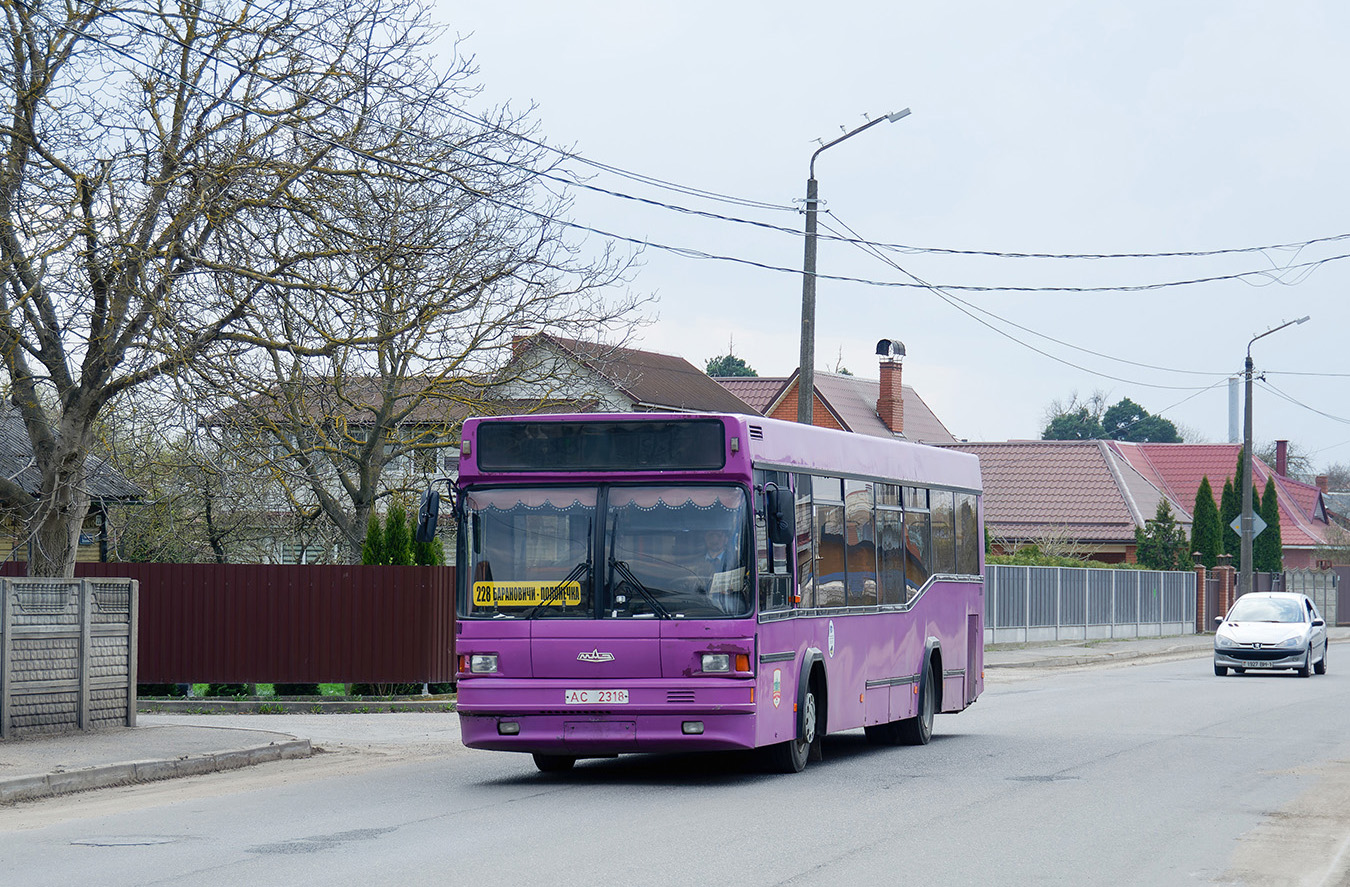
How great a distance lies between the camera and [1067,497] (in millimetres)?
63875

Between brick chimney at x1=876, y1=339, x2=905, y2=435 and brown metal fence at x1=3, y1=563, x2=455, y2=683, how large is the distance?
4253 cm

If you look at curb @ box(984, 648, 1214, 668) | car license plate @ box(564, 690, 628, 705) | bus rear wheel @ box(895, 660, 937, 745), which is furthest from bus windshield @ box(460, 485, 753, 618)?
curb @ box(984, 648, 1214, 668)

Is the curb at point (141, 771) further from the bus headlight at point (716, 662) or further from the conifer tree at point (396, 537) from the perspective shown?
the conifer tree at point (396, 537)

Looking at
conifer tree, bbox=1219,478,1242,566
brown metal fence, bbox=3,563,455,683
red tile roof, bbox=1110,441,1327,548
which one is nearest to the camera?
brown metal fence, bbox=3,563,455,683

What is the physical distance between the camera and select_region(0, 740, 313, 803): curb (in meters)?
13.1

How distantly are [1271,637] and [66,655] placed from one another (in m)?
22.5

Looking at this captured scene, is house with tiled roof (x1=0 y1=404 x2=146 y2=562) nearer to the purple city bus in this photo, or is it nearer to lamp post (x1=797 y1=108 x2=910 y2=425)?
lamp post (x1=797 y1=108 x2=910 y2=425)

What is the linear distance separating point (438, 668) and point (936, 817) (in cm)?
1351

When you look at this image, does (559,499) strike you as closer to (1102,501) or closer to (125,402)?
(125,402)

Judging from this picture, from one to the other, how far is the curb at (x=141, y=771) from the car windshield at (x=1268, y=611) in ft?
70.4

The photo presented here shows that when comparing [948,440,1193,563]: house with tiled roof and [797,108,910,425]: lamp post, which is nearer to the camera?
[797,108,910,425]: lamp post

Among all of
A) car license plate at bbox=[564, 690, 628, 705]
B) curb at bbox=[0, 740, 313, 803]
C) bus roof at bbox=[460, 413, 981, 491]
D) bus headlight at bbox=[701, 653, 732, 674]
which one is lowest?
curb at bbox=[0, 740, 313, 803]

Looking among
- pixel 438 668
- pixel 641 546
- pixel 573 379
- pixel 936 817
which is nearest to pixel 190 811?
pixel 641 546

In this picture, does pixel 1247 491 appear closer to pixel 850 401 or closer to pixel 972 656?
pixel 850 401
